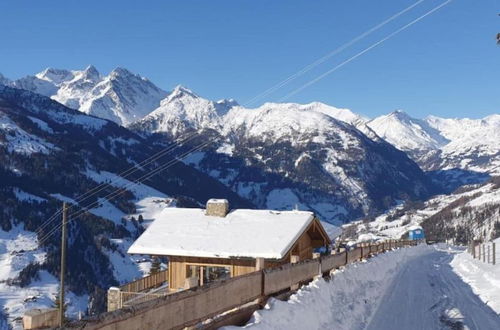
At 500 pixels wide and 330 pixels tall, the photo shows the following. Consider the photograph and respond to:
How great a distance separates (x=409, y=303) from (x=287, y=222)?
9692 millimetres

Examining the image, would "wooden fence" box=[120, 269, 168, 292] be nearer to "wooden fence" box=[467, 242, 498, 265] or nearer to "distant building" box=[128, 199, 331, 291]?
"distant building" box=[128, 199, 331, 291]

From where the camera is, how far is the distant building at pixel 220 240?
73.9ft

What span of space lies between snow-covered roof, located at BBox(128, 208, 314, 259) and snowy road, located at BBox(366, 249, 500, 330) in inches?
208

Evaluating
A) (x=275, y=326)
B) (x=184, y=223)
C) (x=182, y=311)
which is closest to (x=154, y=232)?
(x=184, y=223)

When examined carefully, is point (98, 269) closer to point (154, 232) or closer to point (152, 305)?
point (154, 232)

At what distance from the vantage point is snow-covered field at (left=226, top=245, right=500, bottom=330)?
9.34 meters

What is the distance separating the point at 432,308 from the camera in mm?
14461

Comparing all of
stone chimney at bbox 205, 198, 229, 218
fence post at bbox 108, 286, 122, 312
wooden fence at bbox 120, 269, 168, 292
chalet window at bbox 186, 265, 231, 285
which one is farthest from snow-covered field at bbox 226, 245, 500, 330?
wooden fence at bbox 120, 269, 168, 292

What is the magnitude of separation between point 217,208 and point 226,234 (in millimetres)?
2255

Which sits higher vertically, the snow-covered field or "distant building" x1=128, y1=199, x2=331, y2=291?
"distant building" x1=128, y1=199, x2=331, y2=291

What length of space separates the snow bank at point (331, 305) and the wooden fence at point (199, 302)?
350 mm

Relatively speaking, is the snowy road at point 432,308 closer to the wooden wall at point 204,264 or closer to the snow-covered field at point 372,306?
the snow-covered field at point 372,306

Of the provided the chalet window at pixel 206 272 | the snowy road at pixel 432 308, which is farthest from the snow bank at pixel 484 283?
the chalet window at pixel 206 272

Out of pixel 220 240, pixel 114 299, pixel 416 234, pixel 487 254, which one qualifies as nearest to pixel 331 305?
pixel 114 299
